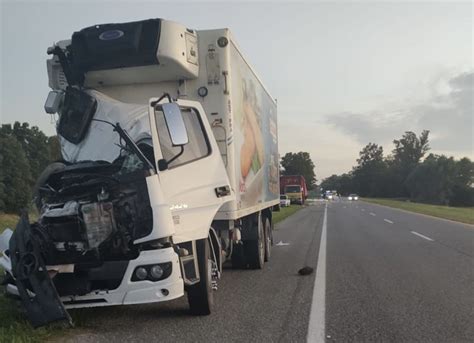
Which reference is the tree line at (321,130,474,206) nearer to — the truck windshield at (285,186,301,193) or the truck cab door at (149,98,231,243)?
the truck windshield at (285,186,301,193)

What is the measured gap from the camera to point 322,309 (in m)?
6.24

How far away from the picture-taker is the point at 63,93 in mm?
6742

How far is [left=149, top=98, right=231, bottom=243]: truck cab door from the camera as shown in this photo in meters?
5.23

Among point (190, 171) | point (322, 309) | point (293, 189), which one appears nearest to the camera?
point (190, 171)

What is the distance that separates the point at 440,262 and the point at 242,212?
5.06m

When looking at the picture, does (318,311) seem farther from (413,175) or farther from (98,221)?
(413,175)

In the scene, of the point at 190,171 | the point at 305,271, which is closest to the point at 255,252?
the point at 305,271

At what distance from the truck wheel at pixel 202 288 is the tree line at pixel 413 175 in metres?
109

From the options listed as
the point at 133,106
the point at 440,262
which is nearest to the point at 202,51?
the point at 133,106

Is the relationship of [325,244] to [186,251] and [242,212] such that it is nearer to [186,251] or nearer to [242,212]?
[242,212]

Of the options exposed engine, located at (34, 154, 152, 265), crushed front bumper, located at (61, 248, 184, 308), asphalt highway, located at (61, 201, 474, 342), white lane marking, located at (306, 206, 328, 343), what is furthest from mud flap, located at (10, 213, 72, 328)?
white lane marking, located at (306, 206, 328, 343)

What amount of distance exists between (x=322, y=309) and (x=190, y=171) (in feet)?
7.97

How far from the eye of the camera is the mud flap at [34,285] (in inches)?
187

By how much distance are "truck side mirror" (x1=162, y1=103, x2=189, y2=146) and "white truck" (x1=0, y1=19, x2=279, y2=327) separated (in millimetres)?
13
